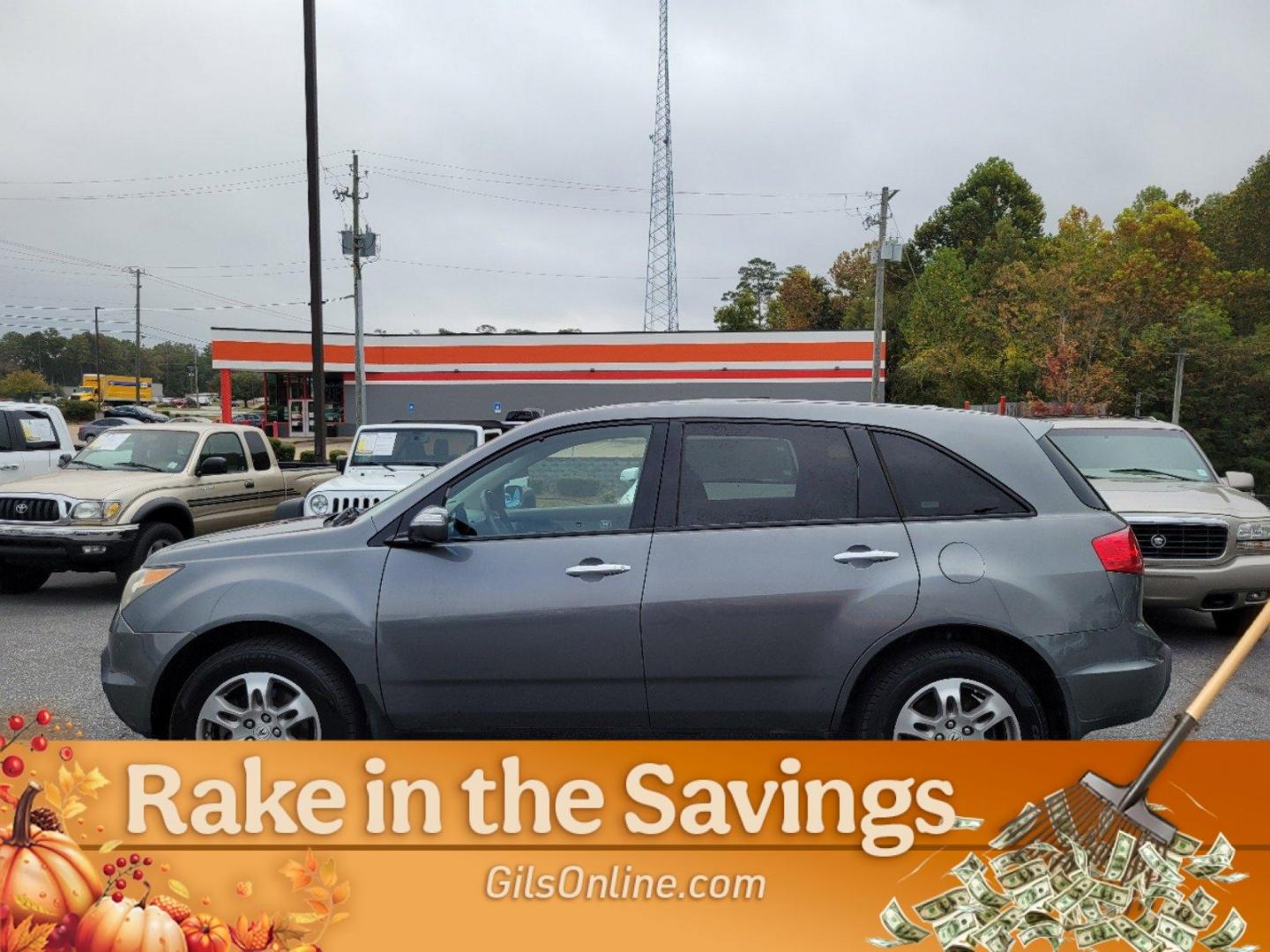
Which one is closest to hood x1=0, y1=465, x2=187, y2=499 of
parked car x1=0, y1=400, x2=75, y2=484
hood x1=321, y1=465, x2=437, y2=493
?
hood x1=321, y1=465, x2=437, y2=493

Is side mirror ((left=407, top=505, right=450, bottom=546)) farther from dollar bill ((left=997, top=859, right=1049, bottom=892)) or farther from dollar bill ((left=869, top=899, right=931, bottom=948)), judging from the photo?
dollar bill ((left=997, top=859, right=1049, bottom=892))

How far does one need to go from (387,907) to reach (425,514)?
1.52 metres

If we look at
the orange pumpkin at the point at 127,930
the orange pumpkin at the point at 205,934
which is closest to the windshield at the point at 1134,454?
the orange pumpkin at the point at 205,934

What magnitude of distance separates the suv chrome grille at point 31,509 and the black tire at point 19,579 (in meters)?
0.63

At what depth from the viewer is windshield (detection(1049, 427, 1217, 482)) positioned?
8492 mm

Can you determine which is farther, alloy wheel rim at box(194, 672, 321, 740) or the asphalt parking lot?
the asphalt parking lot

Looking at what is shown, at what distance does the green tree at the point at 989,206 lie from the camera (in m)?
66.1

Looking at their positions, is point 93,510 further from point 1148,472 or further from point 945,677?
point 1148,472

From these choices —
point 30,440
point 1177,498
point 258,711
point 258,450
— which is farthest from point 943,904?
point 30,440

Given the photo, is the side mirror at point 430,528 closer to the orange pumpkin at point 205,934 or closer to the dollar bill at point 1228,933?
the orange pumpkin at point 205,934

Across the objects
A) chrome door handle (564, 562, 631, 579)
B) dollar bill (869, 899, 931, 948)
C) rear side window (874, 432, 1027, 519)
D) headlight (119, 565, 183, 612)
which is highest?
rear side window (874, 432, 1027, 519)

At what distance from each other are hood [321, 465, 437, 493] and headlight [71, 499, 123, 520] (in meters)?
1.82

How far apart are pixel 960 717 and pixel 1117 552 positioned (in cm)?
91

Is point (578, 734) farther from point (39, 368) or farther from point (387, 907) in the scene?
point (39, 368)
